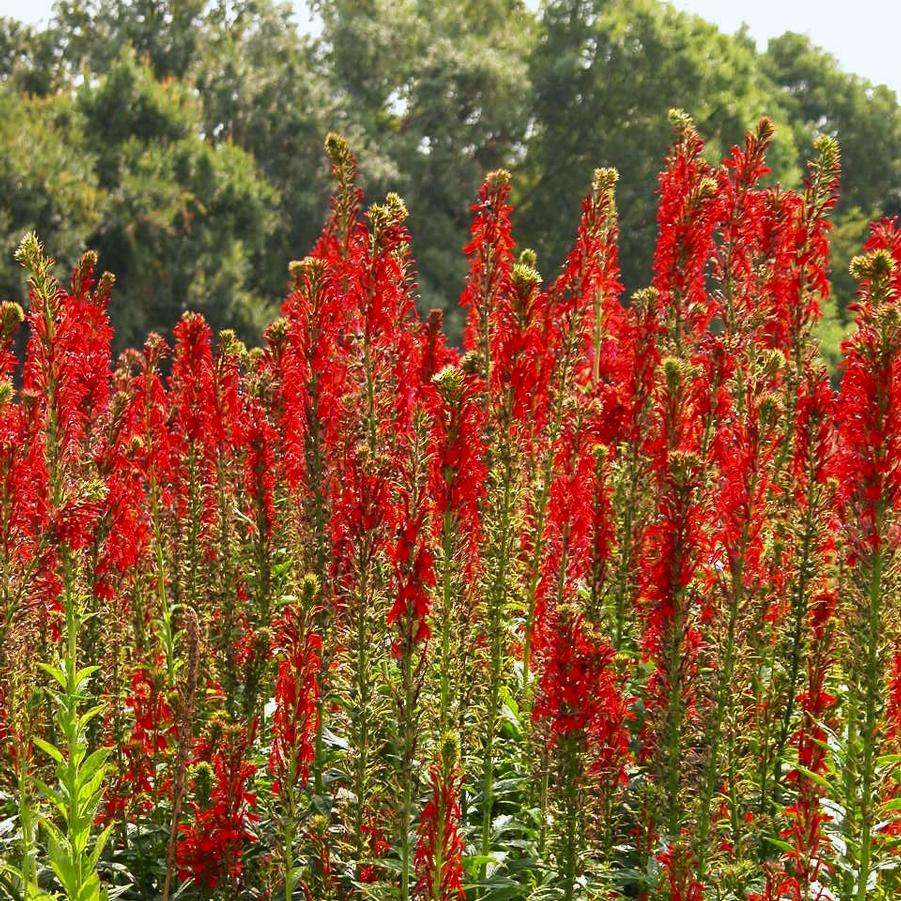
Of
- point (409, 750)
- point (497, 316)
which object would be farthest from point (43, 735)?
point (497, 316)

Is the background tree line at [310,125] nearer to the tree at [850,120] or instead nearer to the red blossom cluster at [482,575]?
the tree at [850,120]

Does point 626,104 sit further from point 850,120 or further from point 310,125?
point 850,120

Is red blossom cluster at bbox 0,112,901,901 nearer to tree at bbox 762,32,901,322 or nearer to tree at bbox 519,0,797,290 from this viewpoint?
tree at bbox 519,0,797,290

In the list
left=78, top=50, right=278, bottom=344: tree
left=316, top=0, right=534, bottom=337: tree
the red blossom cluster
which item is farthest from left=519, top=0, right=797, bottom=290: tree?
the red blossom cluster

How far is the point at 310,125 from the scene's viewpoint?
3038 centimetres

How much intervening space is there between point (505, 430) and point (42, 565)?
71.6 inches

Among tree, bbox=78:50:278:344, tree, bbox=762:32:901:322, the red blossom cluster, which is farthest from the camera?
tree, bbox=762:32:901:322

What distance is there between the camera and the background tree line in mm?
25625

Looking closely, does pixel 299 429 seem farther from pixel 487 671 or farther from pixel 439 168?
Result: pixel 439 168

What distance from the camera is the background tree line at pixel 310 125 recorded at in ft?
84.1

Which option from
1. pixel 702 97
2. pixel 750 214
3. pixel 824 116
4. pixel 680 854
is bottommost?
pixel 680 854

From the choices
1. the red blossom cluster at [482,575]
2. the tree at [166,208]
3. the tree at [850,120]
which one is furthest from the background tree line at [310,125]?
the red blossom cluster at [482,575]

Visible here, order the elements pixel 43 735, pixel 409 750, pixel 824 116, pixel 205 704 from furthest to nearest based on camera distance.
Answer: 1. pixel 824 116
2. pixel 205 704
3. pixel 43 735
4. pixel 409 750

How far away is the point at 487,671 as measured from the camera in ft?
16.6
